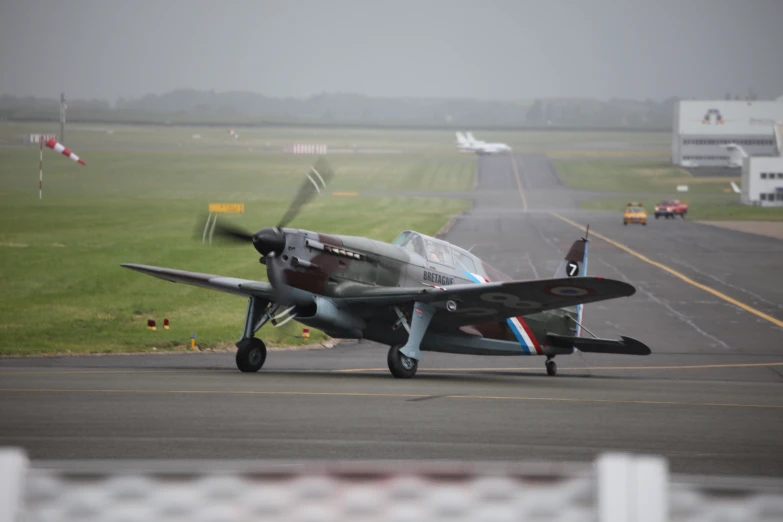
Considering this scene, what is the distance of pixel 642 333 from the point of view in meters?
29.4

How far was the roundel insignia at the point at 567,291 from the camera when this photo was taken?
17109 mm

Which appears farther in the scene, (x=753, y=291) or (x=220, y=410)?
(x=753, y=291)

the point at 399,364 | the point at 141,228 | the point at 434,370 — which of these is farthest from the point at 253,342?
the point at 141,228

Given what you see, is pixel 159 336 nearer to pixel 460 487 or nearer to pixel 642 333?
pixel 642 333

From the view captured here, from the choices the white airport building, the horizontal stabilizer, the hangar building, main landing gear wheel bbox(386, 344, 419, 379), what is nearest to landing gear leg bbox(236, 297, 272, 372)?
main landing gear wheel bbox(386, 344, 419, 379)

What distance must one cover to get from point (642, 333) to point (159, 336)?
42.3ft

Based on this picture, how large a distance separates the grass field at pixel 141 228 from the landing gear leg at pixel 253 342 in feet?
1.64

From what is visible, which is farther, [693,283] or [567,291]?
[693,283]

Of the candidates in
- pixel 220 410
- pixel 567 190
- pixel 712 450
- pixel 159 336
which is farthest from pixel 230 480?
pixel 567 190

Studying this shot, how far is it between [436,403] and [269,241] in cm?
459

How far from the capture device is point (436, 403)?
1521 centimetres

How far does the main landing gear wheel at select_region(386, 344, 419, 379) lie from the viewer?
61.6ft

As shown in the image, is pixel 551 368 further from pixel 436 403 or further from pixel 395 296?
pixel 436 403

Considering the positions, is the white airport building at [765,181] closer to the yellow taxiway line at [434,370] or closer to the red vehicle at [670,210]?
the red vehicle at [670,210]
